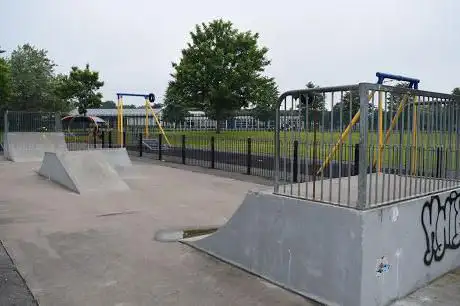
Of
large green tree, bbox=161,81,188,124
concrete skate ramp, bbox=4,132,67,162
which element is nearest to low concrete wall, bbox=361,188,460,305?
concrete skate ramp, bbox=4,132,67,162

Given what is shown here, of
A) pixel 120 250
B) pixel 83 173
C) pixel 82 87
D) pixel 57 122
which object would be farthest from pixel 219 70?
pixel 120 250

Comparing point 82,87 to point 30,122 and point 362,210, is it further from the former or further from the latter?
point 362,210

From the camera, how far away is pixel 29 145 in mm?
20781

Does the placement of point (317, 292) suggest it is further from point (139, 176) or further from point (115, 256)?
point (139, 176)

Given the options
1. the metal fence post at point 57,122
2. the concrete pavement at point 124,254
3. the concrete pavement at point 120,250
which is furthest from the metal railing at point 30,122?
the concrete pavement at point 124,254

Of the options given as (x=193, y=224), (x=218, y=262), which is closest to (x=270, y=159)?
(x=193, y=224)

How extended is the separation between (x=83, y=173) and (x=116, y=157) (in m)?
3.25

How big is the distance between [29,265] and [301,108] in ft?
12.7

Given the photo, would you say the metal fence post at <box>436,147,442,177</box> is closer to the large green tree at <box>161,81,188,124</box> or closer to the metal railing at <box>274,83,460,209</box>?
the metal railing at <box>274,83,460,209</box>

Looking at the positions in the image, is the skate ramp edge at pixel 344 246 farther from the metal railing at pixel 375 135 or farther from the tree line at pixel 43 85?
the tree line at pixel 43 85

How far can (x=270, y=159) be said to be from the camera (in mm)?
15086

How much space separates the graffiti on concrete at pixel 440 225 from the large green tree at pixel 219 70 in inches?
1311

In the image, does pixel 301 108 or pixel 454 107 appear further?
pixel 454 107

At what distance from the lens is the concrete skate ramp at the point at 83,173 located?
37.3 feet
